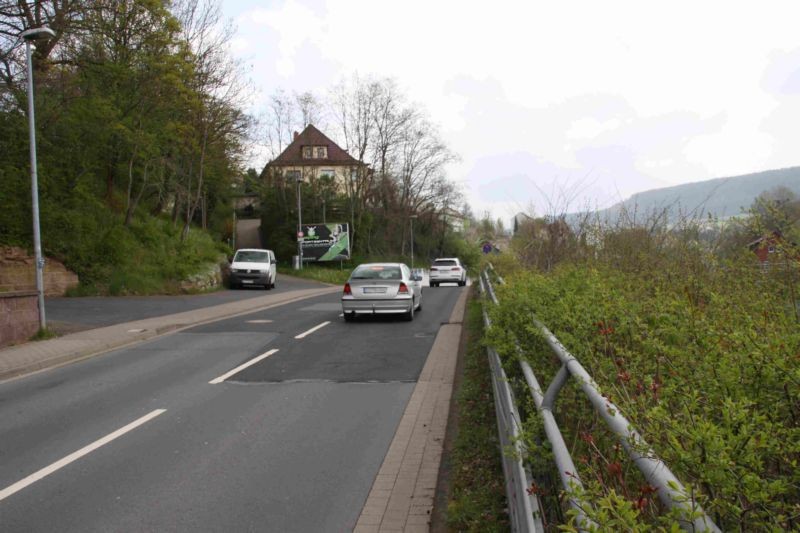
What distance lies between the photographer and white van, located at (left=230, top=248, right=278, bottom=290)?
106 ft

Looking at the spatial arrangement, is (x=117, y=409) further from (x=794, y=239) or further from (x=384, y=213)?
(x=384, y=213)

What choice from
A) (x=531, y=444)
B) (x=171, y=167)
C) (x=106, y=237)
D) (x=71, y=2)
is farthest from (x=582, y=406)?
(x=171, y=167)

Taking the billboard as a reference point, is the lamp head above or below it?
above

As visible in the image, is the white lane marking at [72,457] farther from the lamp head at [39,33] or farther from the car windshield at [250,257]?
the car windshield at [250,257]

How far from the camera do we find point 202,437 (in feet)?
21.5

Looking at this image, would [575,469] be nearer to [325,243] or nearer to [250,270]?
[250,270]

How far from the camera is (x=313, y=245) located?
50.6m

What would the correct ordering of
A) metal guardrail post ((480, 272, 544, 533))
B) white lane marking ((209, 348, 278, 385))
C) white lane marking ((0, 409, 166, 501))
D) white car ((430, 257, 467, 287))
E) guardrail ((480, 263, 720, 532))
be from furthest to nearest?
1. white car ((430, 257, 467, 287))
2. white lane marking ((209, 348, 278, 385))
3. white lane marking ((0, 409, 166, 501))
4. metal guardrail post ((480, 272, 544, 533))
5. guardrail ((480, 263, 720, 532))

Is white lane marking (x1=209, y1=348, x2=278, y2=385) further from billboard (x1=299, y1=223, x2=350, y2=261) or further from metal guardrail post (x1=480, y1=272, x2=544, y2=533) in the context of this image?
billboard (x1=299, y1=223, x2=350, y2=261)

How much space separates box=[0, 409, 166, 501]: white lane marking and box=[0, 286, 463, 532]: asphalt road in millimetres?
15

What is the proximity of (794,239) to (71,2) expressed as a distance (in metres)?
21.6

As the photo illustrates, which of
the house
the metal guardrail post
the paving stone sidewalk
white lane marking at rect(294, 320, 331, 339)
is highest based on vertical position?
the house

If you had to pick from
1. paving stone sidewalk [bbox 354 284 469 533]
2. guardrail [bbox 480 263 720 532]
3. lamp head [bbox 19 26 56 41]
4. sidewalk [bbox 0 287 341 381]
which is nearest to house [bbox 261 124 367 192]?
sidewalk [bbox 0 287 341 381]

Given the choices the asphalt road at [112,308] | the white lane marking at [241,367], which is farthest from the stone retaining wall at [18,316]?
the white lane marking at [241,367]
